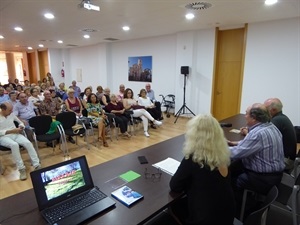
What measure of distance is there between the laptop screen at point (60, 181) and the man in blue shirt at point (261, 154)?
1365 mm

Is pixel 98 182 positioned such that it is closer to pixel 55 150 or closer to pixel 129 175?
pixel 129 175

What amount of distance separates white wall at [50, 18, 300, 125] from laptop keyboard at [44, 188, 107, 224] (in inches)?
184

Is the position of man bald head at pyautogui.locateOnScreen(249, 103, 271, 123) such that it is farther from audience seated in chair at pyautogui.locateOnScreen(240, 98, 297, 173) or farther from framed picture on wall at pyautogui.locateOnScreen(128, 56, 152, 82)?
framed picture on wall at pyautogui.locateOnScreen(128, 56, 152, 82)

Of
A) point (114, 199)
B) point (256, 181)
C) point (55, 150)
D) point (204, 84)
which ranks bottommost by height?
point (55, 150)

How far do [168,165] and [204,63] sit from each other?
17.0ft

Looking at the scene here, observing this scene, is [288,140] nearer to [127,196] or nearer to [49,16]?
[127,196]

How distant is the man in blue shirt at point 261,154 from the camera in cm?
192

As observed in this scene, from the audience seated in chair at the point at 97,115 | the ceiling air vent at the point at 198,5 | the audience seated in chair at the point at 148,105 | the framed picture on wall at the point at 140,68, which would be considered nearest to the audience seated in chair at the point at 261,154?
the ceiling air vent at the point at 198,5

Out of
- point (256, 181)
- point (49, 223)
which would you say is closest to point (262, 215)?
point (256, 181)

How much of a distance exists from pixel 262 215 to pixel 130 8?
13.2 feet

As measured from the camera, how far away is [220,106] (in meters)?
6.50

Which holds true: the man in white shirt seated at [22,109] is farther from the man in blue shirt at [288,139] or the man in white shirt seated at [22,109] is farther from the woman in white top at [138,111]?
the man in blue shirt at [288,139]

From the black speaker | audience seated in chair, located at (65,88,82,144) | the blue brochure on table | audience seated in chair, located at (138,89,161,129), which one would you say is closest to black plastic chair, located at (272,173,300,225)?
the blue brochure on table

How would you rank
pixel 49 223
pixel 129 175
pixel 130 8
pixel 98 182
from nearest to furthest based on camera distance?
pixel 49 223 → pixel 98 182 → pixel 129 175 → pixel 130 8
